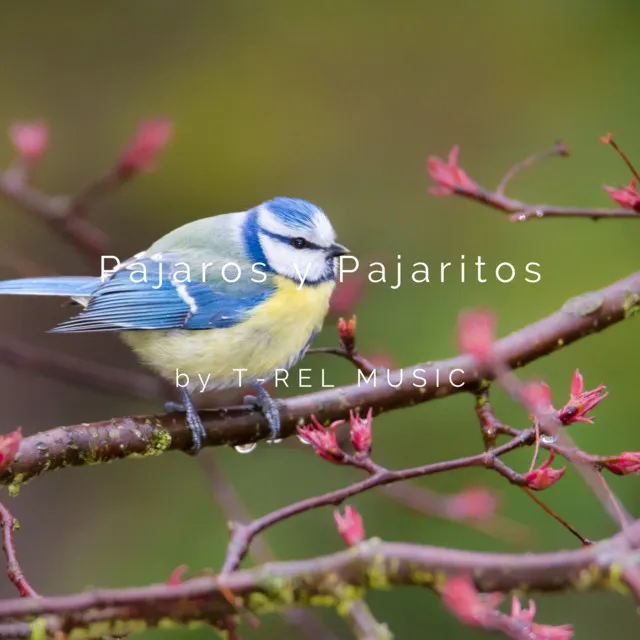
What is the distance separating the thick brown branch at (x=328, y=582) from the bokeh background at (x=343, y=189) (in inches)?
62.1

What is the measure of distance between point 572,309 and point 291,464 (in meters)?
1.07

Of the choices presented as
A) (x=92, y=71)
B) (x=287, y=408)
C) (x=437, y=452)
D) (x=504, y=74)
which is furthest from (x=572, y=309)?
(x=92, y=71)

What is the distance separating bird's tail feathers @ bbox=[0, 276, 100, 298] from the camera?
62.8 inches

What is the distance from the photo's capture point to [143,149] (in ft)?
5.86

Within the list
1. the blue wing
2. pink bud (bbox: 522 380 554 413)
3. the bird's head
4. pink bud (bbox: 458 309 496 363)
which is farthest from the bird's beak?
pink bud (bbox: 458 309 496 363)

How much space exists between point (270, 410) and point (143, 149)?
25.3 inches

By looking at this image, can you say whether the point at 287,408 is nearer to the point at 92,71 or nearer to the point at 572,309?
the point at 572,309

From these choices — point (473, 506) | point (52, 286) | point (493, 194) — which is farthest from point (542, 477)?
point (52, 286)

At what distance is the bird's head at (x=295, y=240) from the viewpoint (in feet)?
5.38

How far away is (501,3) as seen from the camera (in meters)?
2.99

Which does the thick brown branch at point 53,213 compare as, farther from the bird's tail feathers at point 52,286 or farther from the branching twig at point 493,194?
the branching twig at point 493,194

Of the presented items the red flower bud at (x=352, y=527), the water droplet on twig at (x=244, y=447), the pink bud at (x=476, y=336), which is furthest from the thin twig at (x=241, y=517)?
the pink bud at (x=476, y=336)

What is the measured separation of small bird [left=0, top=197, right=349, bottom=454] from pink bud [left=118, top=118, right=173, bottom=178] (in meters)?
0.16

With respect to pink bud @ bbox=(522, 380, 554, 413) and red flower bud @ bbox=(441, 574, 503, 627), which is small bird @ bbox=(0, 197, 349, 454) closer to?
pink bud @ bbox=(522, 380, 554, 413)
